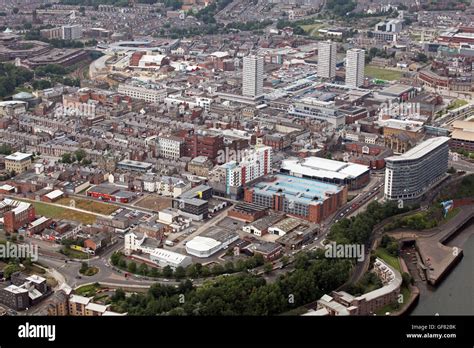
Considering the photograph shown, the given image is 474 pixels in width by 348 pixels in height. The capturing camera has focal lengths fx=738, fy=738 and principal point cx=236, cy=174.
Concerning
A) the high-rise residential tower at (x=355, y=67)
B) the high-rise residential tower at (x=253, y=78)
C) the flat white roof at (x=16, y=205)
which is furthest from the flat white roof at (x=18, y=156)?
the high-rise residential tower at (x=355, y=67)

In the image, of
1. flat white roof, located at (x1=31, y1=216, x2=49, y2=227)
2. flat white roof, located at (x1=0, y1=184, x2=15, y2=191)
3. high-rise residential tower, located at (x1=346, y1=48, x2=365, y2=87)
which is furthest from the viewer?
high-rise residential tower, located at (x1=346, y1=48, x2=365, y2=87)

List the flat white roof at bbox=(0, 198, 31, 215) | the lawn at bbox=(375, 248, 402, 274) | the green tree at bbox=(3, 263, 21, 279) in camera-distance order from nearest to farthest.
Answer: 1. the green tree at bbox=(3, 263, 21, 279)
2. the lawn at bbox=(375, 248, 402, 274)
3. the flat white roof at bbox=(0, 198, 31, 215)

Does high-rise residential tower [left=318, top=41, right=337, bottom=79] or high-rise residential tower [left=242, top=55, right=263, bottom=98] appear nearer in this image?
high-rise residential tower [left=242, top=55, right=263, bottom=98]

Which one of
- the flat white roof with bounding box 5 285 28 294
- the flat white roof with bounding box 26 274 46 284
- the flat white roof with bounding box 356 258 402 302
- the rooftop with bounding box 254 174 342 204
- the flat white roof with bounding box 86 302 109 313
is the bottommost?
the flat white roof with bounding box 356 258 402 302

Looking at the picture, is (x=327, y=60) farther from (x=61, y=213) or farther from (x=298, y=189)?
(x=61, y=213)

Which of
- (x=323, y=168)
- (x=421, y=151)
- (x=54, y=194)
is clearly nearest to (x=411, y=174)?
(x=421, y=151)

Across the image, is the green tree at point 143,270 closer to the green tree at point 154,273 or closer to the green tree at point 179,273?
the green tree at point 154,273

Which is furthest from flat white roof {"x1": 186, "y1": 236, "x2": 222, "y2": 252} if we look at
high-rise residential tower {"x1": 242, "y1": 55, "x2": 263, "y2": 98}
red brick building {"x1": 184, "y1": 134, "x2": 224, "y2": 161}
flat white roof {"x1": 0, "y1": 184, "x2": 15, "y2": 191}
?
high-rise residential tower {"x1": 242, "y1": 55, "x2": 263, "y2": 98}

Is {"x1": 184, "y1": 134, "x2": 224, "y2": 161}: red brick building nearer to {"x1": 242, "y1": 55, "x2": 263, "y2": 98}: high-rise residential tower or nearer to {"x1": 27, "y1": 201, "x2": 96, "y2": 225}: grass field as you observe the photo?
{"x1": 27, "y1": 201, "x2": 96, "y2": 225}: grass field
